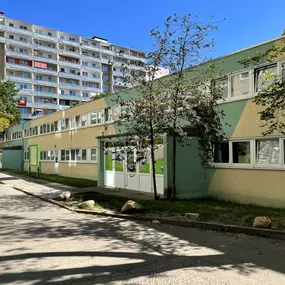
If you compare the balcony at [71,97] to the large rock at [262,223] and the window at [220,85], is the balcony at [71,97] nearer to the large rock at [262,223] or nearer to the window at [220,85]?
the window at [220,85]

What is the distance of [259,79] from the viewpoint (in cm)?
1177

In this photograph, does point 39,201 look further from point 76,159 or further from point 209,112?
point 76,159

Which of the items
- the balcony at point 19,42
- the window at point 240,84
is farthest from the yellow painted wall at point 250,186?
the balcony at point 19,42

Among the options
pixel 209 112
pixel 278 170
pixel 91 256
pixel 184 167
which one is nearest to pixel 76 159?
pixel 184 167

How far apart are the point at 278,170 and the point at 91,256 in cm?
800

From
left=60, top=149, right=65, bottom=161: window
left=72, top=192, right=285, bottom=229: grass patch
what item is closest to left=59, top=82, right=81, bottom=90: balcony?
left=60, top=149, right=65, bottom=161: window

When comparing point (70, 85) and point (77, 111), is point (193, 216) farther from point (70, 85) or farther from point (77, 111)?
point (70, 85)

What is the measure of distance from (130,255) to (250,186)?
7684mm

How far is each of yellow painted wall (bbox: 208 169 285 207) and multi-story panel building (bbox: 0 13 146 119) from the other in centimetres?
5067

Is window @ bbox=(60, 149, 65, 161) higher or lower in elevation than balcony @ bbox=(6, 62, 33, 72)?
lower

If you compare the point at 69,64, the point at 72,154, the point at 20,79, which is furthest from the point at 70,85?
the point at 72,154

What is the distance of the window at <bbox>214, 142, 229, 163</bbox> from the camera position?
512 inches

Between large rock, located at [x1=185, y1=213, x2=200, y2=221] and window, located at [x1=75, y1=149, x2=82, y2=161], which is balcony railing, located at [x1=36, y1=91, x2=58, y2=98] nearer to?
window, located at [x1=75, y1=149, x2=82, y2=161]

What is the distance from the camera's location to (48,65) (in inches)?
2904
